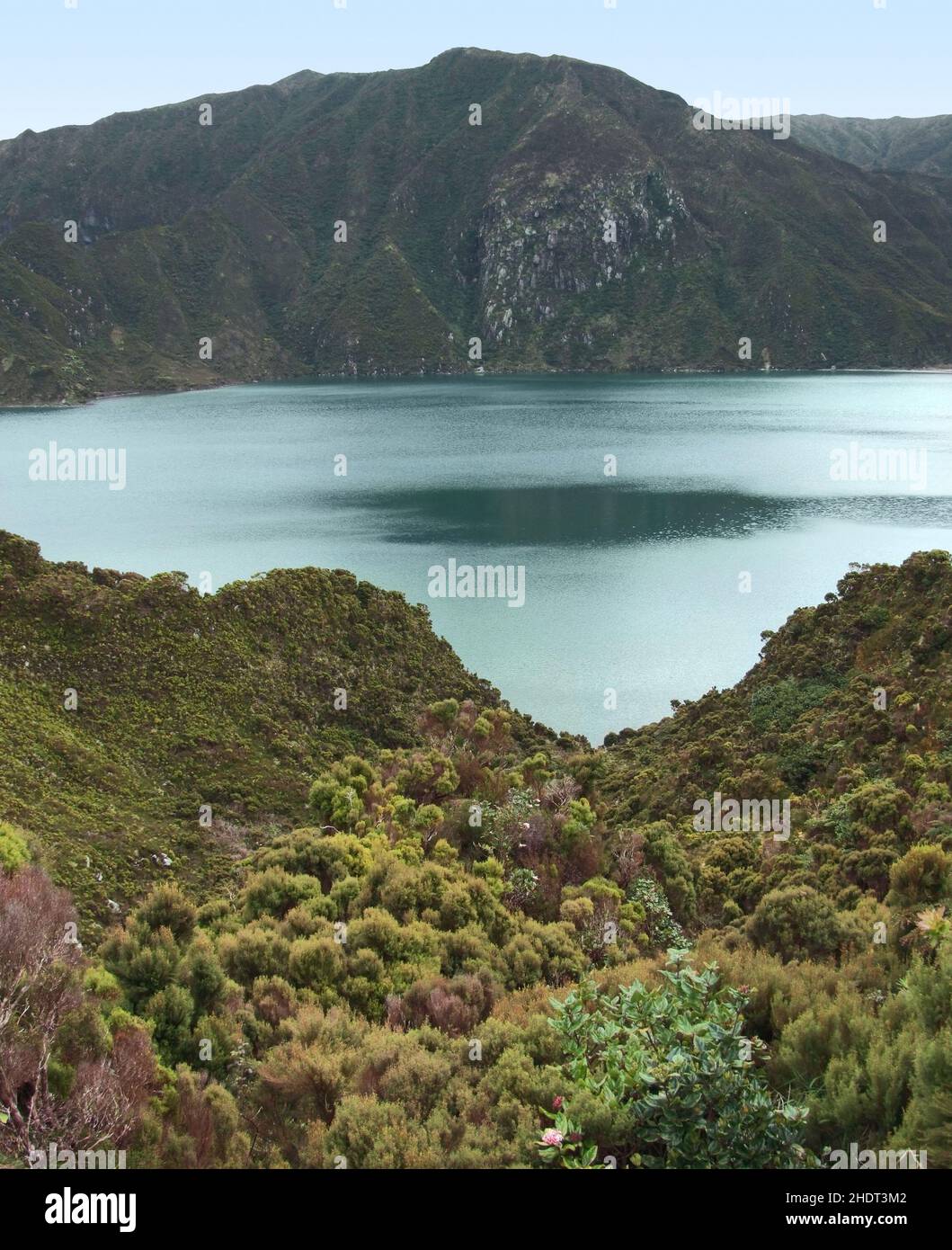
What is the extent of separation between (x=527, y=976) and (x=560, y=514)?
56291 millimetres

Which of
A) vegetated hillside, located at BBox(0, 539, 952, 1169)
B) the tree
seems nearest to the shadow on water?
vegetated hillside, located at BBox(0, 539, 952, 1169)

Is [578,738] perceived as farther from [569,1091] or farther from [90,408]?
[90,408]

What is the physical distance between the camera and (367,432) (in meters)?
117

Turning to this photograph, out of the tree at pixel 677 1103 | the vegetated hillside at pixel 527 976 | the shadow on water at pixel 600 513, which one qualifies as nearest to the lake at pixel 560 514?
the shadow on water at pixel 600 513

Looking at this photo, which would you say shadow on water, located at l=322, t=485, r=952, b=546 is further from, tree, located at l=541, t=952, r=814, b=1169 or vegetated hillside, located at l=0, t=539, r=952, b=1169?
tree, located at l=541, t=952, r=814, b=1169

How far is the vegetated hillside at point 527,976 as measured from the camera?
25.0 feet

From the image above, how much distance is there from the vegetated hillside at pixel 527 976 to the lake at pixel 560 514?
13.6 m

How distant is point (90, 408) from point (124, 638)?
14622cm

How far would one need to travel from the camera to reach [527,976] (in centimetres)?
1346

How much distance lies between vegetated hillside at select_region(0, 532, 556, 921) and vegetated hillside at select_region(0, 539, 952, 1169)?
0.76 meters

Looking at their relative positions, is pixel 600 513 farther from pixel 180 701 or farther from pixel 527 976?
pixel 527 976

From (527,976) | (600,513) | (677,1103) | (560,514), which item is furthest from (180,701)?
(600,513)

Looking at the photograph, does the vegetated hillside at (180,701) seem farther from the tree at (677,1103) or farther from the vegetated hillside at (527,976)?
the tree at (677,1103)
